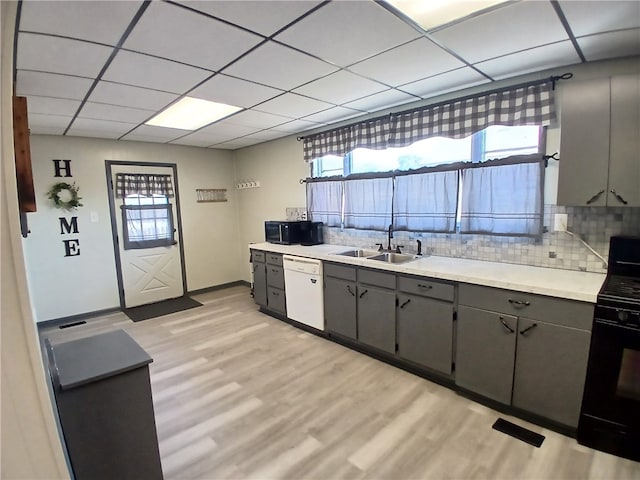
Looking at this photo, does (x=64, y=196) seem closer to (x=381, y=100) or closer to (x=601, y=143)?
(x=381, y=100)

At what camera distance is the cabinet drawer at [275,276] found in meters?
4.06

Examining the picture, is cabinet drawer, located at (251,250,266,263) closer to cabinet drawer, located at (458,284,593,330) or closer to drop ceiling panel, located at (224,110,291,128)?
drop ceiling panel, located at (224,110,291,128)

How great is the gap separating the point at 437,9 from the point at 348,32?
18.4 inches

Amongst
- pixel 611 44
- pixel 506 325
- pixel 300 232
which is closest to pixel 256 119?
pixel 300 232

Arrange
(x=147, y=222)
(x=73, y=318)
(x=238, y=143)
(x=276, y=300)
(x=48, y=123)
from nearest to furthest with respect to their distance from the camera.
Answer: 1. (x=48, y=123)
2. (x=276, y=300)
3. (x=73, y=318)
4. (x=147, y=222)
5. (x=238, y=143)

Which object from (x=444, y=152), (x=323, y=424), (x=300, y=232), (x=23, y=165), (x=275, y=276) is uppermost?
(x=444, y=152)

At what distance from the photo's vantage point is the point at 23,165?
3.76 ft

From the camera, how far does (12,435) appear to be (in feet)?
2.78

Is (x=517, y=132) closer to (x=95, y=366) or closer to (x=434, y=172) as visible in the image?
(x=434, y=172)

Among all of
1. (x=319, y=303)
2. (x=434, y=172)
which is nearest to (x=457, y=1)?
(x=434, y=172)

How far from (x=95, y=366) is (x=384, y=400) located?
1.94m

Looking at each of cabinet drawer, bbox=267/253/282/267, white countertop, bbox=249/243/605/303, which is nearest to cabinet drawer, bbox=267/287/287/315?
cabinet drawer, bbox=267/253/282/267

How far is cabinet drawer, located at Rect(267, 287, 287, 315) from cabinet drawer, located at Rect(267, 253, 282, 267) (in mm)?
336

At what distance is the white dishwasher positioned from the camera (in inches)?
140
